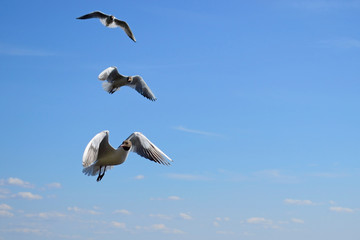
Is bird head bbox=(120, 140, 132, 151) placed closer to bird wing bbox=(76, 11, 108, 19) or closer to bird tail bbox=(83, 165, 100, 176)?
bird tail bbox=(83, 165, 100, 176)

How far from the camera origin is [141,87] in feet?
71.3

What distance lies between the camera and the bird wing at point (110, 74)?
20.0 meters

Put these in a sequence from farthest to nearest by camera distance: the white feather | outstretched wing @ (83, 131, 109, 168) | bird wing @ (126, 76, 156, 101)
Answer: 1. bird wing @ (126, 76, 156, 101)
2. the white feather
3. outstretched wing @ (83, 131, 109, 168)

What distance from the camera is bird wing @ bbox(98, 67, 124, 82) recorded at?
20047 mm

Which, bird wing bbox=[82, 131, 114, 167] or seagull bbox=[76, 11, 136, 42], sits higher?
seagull bbox=[76, 11, 136, 42]

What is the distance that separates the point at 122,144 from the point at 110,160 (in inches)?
23.8

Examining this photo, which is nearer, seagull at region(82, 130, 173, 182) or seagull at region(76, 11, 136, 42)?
seagull at region(82, 130, 173, 182)

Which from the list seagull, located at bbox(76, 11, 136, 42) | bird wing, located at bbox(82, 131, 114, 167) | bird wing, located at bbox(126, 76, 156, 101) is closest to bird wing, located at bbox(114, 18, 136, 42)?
seagull, located at bbox(76, 11, 136, 42)

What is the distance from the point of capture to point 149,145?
53.4ft

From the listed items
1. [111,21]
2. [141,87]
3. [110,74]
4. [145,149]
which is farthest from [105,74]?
[145,149]

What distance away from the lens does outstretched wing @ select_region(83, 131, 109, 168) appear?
525 inches

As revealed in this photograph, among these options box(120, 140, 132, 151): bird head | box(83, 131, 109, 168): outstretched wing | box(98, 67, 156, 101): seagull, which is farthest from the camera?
box(98, 67, 156, 101): seagull

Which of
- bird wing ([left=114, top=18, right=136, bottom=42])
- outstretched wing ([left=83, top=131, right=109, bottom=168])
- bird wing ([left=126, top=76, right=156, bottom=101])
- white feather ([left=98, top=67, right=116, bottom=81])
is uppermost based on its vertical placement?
bird wing ([left=114, top=18, right=136, bottom=42])

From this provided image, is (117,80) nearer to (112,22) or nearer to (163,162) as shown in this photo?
(112,22)
